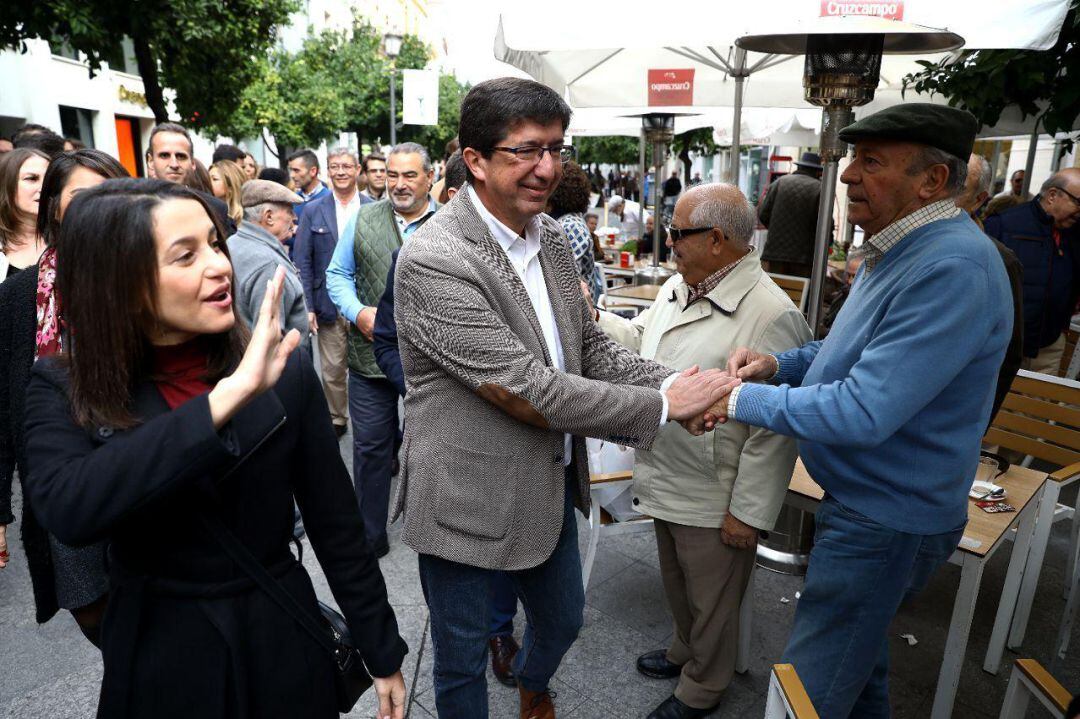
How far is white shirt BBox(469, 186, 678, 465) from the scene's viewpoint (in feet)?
6.96

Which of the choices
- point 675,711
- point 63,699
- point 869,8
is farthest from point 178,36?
point 675,711

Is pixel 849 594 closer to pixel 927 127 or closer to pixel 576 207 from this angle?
pixel 927 127

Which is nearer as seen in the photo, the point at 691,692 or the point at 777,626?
the point at 691,692

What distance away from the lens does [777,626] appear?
11.7 feet

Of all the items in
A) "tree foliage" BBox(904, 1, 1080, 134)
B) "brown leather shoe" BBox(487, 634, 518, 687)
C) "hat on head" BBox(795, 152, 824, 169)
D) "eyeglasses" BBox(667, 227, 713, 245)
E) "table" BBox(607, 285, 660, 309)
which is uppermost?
"tree foliage" BBox(904, 1, 1080, 134)

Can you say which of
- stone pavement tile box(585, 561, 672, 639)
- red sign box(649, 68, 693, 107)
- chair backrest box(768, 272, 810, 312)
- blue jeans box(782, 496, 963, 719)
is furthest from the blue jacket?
blue jeans box(782, 496, 963, 719)

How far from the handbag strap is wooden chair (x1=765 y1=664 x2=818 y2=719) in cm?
90

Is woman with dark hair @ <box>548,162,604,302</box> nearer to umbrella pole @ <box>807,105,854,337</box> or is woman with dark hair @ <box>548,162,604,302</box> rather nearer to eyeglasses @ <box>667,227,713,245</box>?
umbrella pole @ <box>807,105,854,337</box>

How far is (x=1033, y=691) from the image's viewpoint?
5.86ft

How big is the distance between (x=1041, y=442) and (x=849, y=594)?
256cm

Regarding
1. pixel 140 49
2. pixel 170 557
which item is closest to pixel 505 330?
pixel 170 557

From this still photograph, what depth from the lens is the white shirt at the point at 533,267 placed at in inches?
83.6

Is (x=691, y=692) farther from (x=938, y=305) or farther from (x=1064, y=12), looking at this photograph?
(x=1064, y=12)

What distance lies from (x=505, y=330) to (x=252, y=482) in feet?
2.43
